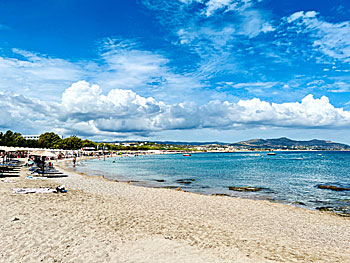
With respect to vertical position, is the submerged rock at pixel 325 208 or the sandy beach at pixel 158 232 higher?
the sandy beach at pixel 158 232

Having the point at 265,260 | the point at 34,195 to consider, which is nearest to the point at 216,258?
the point at 265,260

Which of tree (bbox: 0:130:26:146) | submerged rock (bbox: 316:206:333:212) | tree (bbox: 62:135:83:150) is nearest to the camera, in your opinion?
submerged rock (bbox: 316:206:333:212)

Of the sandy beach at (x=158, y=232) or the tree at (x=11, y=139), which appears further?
the tree at (x=11, y=139)

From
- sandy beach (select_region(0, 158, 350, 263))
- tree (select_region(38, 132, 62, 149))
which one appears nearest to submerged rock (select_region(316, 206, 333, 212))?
sandy beach (select_region(0, 158, 350, 263))

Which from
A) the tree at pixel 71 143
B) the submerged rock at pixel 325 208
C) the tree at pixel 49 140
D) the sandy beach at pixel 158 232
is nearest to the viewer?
the sandy beach at pixel 158 232

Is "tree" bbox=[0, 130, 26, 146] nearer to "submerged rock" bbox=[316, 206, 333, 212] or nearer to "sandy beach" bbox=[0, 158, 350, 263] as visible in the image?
"sandy beach" bbox=[0, 158, 350, 263]

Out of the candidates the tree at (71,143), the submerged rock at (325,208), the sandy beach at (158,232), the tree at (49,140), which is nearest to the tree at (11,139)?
the tree at (49,140)

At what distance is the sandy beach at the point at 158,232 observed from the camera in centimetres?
845

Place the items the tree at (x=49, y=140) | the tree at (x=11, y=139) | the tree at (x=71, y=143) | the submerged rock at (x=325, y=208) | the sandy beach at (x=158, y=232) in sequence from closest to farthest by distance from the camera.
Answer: the sandy beach at (x=158, y=232) < the submerged rock at (x=325, y=208) < the tree at (x=11, y=139) < the tree at (x=49, y=140) < the tree at (x=71, y=143)

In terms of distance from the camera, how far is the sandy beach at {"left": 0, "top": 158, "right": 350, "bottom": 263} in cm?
845

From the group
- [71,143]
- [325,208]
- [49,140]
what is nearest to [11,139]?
[49,140]

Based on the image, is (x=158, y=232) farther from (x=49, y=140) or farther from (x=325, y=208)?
(x=49, y=140)

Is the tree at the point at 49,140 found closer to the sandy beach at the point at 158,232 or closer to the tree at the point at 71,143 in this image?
the tree at the point at 71,143

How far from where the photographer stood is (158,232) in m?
11.0
